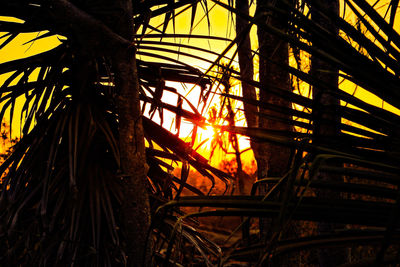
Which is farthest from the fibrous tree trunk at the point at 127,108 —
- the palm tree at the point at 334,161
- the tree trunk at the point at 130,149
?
the palm tree at the point at 334,161

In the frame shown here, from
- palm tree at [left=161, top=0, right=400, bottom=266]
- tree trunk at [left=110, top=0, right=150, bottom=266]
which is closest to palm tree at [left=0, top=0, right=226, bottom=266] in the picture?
tree trunk at [left=110, top=0, right=150, bottom=266]

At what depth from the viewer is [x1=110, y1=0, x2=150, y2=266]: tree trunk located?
992 millimetres

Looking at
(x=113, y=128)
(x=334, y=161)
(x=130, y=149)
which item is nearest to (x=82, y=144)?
(x=113, y=128)

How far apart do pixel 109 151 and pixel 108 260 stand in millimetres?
497

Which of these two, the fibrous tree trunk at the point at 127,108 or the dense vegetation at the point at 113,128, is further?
the fibrous tree trunk at the point at 127,108

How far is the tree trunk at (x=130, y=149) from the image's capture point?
99 centimetres

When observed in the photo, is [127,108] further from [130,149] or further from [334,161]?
[334,161]

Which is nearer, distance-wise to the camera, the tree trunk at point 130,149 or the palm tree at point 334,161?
the palm tree at point 334,161

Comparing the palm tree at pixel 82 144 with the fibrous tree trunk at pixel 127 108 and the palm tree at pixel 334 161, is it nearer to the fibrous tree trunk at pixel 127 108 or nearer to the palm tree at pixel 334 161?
the fibrous tree trunk at pixel 127 108

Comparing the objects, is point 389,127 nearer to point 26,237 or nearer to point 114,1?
point 114,1

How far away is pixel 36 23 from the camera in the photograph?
128 centimetres

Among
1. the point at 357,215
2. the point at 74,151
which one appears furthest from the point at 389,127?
the point at 74,151

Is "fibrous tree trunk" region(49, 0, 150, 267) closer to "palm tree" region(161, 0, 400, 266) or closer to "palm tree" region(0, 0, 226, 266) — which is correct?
"palm tree" region(0, 0, 226, 266)

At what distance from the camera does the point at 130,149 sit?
101 cm
